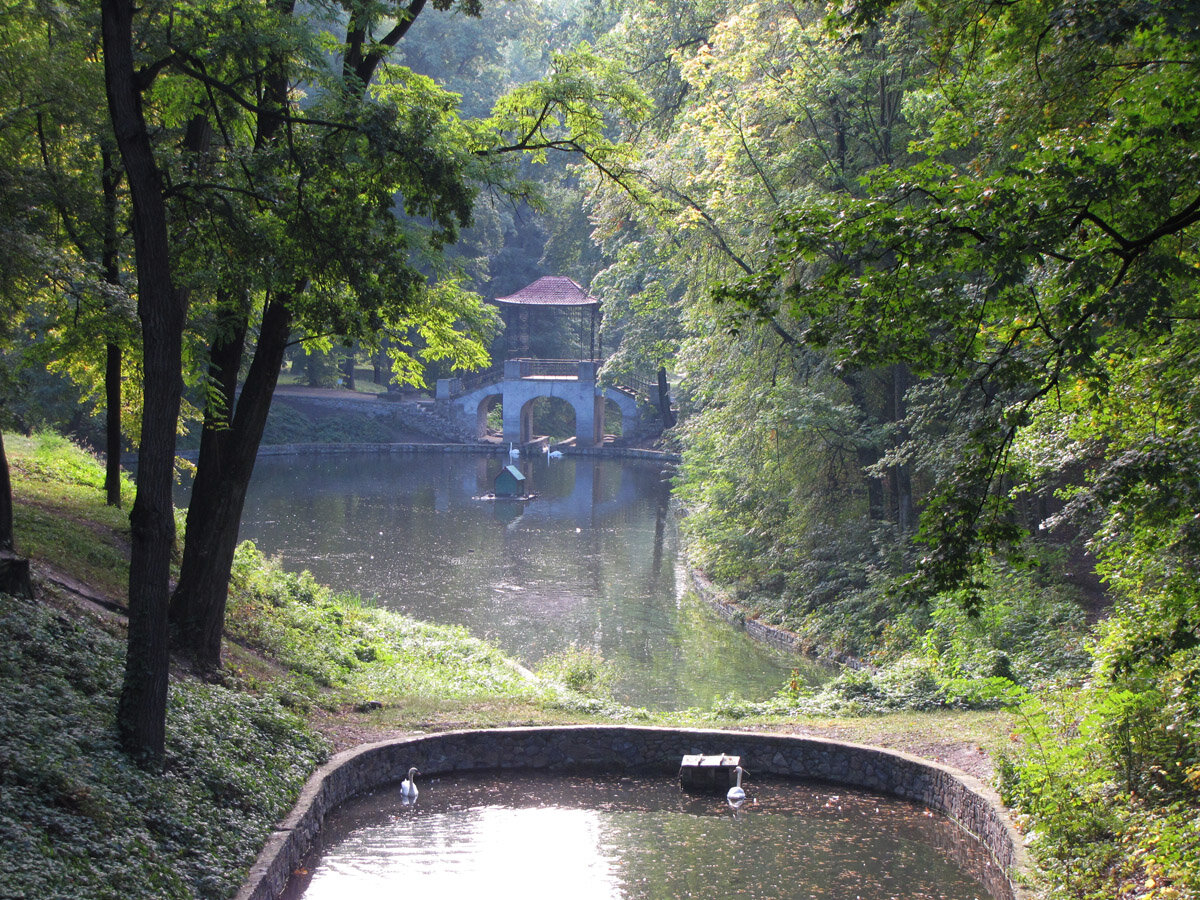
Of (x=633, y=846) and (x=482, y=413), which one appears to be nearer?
(x=633, y=846)

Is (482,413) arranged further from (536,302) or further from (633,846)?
(633,846)

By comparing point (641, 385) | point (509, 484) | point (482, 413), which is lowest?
point (509, 484)

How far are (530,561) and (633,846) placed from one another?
1528 cm

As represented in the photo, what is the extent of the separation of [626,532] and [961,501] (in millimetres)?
22023

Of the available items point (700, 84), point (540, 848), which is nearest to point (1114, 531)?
point (540, 848)

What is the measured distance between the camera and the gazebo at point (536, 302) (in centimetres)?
4450

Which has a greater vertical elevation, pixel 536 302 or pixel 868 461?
pixel 536 302

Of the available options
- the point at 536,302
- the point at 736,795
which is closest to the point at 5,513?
the point at 736,795

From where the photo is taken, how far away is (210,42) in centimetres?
723

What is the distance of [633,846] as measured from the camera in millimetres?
7922

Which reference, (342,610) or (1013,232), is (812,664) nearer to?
(342,610)

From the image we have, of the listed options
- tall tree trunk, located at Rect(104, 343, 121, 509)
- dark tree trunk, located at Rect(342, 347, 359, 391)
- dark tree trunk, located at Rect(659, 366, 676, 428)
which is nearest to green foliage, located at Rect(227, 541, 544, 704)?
tall tree trunk, located at Rect(104, 343, 121, 509)

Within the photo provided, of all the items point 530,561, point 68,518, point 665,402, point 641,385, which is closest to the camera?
point 68,518

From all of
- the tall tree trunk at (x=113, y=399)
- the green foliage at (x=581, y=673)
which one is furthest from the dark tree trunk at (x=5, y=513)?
the green foliage at (x=581, y=673)
